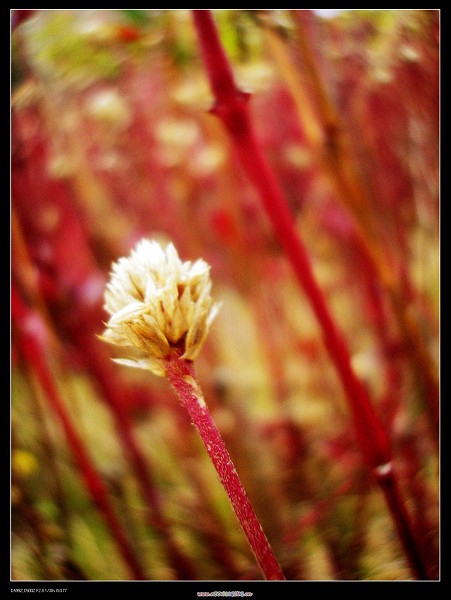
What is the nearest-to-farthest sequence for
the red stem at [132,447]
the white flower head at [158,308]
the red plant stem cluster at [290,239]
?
the white flower head at [158,308], the red plant stem cluster at [290,239], the red stem at [132,447]

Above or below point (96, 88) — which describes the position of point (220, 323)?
below

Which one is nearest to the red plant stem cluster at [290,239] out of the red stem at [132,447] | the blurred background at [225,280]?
the blurred background at [225,280]

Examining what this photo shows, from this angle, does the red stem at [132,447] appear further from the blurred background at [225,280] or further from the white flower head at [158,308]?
the white flower head at [158,308]

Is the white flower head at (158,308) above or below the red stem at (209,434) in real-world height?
above

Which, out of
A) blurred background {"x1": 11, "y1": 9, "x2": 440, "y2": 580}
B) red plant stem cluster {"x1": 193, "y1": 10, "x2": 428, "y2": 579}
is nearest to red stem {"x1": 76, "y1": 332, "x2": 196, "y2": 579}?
blurred background {"x1": 11, "y1": 9, "x2": 440, "y2": 580}
